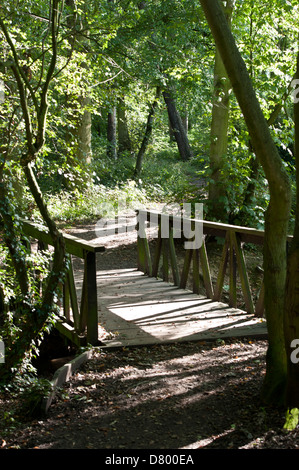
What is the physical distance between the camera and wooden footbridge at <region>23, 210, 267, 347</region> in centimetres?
625

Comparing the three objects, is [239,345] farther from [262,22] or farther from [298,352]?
[262,22]

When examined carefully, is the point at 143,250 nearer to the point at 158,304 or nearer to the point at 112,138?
the point at 158,304

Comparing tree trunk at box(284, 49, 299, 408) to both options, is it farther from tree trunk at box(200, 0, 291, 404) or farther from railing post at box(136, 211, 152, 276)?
railing post at box(136, 211, 152, 276)

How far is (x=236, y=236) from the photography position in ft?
24.0

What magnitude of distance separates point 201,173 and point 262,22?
330 centimetres

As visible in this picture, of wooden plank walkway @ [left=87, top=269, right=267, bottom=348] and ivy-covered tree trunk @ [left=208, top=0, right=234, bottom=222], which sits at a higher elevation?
ivy-covered tree trunk @ [left=208, top=0, right=234, bottom=222]

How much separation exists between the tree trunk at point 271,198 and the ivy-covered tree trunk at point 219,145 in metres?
6.85

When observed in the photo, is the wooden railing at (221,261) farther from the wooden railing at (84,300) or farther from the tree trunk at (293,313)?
the tree trunk at (293,313)

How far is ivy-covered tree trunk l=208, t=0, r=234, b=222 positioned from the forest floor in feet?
18.0

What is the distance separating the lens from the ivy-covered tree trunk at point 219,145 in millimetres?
11016

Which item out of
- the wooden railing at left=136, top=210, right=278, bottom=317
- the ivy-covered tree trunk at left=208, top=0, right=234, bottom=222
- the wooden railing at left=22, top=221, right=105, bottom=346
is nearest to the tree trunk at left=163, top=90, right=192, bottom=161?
the ivy-covered tree trunk at left=208, top=0, right=234, bottom=222

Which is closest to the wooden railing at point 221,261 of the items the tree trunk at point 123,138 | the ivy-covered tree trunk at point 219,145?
the ivy-covered tree trunk at point 219,145
